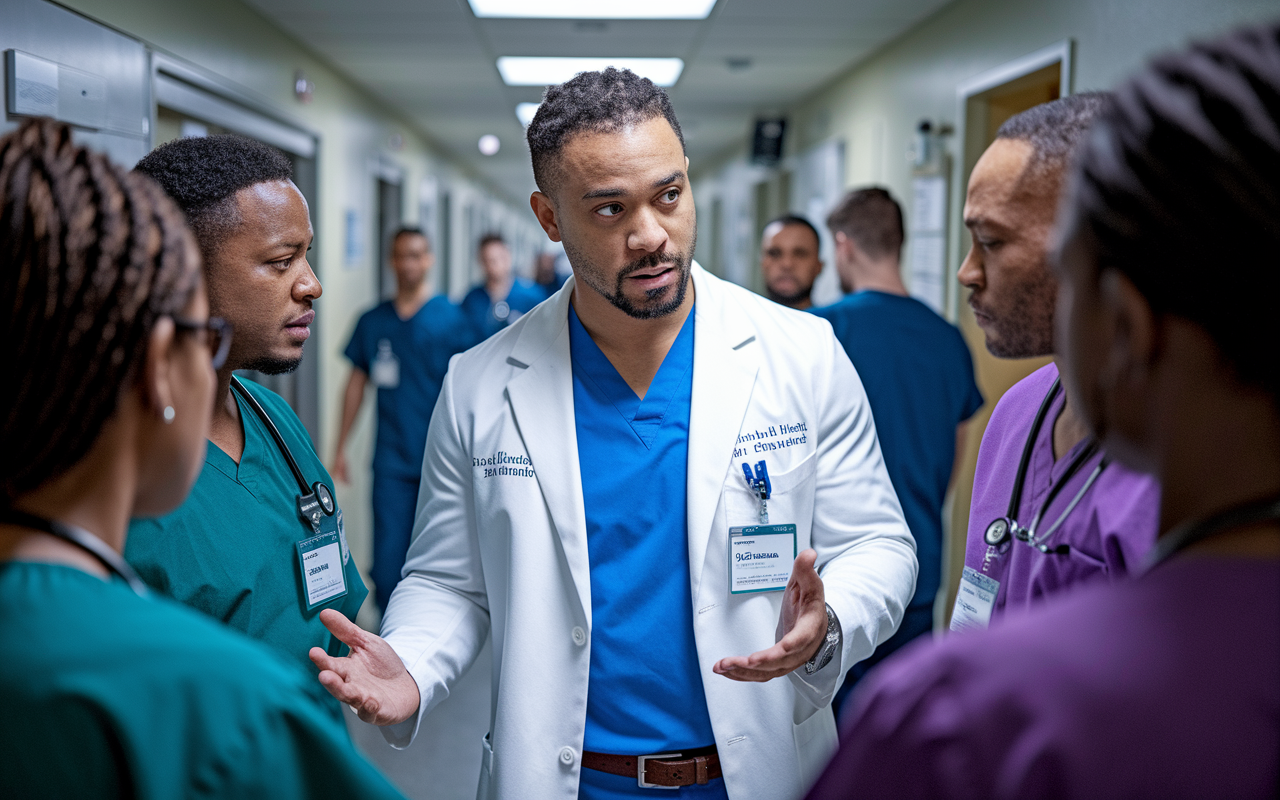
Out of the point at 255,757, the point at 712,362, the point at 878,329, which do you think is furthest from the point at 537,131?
the point at 878,329

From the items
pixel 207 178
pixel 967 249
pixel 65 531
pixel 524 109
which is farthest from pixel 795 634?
pixel 524 109

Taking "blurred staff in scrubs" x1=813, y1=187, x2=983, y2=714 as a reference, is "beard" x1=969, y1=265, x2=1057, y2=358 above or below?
above

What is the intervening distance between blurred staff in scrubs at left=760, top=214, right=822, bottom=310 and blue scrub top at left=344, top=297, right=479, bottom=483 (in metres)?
1.34

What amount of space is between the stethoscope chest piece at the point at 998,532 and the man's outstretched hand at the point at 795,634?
22 cm

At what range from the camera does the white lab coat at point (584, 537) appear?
4.27 ft

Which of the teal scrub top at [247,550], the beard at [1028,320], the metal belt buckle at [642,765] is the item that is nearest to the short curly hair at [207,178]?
the teal scrub top at [247,550]

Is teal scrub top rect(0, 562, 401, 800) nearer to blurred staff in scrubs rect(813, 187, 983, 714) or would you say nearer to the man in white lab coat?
the man in white lab coat

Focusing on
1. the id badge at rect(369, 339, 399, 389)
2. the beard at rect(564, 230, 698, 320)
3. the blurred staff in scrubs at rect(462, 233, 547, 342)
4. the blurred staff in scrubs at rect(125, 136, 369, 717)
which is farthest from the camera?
the blurred staff in scrubs at rect(462, 233, 547, 342)

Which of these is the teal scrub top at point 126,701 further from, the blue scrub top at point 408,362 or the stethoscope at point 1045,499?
the blue scrub top at point 408,362

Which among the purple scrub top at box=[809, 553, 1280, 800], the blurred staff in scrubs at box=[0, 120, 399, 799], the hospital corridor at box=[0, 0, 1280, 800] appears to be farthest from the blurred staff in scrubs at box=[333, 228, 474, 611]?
the purple scrub top at box=[809, 553, 1280, 800]

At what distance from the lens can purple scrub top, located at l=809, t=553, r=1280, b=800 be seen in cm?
50

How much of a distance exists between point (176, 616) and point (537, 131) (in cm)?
111

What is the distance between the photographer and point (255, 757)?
62 cm

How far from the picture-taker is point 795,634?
44.3 inches
